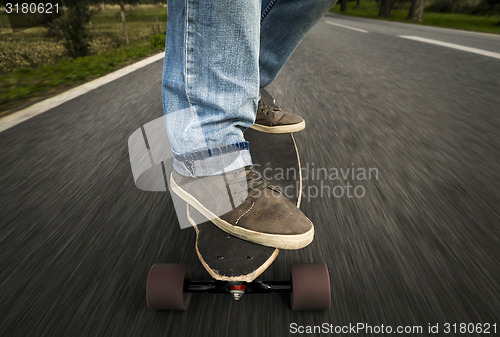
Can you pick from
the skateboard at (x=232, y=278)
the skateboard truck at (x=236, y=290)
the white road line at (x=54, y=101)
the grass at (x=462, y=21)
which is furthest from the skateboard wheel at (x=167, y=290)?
the grass at (x=462, y=21)

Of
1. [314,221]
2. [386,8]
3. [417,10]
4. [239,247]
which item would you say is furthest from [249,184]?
[386,8]

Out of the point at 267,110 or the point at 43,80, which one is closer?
the point at 267,110

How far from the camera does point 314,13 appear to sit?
149 centimetres

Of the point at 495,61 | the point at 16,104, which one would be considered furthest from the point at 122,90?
the point at 495,61

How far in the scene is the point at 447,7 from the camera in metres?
32.1

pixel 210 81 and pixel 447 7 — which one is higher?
pixel 447 7

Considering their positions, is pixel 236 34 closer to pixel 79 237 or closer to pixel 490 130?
pixel 79 237

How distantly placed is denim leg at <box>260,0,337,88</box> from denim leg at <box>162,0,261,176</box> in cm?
58

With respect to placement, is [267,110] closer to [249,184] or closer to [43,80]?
[249,184]

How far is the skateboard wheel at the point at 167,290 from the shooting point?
34.2 inches

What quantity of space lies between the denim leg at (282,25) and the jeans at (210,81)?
56cm

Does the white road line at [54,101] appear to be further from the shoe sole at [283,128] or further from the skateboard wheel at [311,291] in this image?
the skateboard wheel at [311,291]

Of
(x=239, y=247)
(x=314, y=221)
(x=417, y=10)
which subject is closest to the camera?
(x=239, y=247)

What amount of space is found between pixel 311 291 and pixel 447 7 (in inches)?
1666
